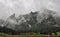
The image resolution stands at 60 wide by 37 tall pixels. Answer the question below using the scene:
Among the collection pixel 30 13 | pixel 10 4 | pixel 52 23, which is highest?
pixel 10 4

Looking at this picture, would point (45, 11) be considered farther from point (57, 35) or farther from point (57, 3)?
point (57, 35)

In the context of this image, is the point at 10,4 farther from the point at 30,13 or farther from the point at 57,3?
the point at 57,3

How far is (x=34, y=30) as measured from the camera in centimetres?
238

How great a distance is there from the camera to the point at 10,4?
2426 mm

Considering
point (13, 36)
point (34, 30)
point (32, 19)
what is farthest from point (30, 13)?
point (13, 36)

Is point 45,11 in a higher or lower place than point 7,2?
lower

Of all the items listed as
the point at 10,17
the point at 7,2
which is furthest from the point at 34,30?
the point at 7,2

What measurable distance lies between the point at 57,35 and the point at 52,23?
0.66 ft

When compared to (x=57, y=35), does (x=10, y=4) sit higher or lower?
higher

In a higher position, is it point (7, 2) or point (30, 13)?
point (7, 2)

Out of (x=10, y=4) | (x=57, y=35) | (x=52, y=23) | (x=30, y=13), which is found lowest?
(x=57, y=35)

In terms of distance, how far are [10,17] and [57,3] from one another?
0.79 metres

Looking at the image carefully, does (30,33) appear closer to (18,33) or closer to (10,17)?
(18,33)

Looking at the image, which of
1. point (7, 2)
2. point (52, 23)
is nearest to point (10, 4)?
point (7, 2)
